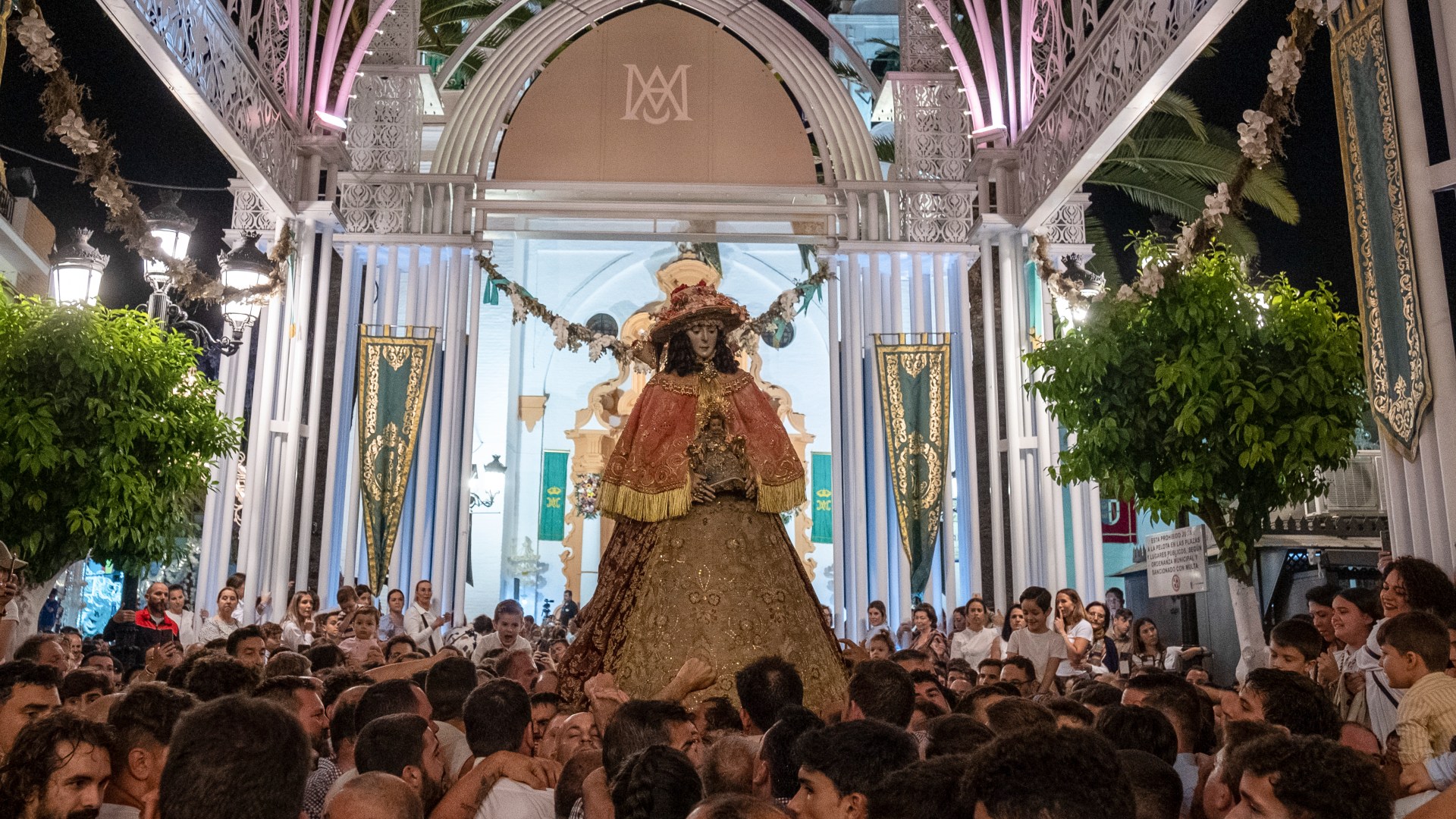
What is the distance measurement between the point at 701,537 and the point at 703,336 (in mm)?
1036

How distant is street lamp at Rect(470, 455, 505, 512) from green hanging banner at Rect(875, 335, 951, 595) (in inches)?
337

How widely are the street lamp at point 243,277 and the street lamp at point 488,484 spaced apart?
9392 millimetres

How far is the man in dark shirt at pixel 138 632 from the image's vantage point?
846 centimetres

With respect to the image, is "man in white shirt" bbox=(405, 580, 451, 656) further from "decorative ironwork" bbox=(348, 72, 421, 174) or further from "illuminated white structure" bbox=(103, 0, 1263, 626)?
"decorative ironwork" bbox=(348, 72, 421, 174)

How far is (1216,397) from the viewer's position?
25.8ft

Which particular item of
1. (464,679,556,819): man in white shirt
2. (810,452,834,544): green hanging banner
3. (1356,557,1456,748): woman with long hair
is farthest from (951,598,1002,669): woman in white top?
(810,452,834,544): green hanging banner

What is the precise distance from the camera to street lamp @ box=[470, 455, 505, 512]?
1941 centimetres

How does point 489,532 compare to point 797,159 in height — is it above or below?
below

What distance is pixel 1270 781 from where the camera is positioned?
8.27ft

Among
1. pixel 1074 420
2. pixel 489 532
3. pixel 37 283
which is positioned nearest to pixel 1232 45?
pixel 1074 420

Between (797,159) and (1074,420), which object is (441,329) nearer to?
(797,159)

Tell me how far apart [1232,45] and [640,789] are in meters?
12.9

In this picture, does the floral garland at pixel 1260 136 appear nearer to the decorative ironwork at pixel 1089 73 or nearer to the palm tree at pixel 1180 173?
the decorative ironwork at pixel 1089 73

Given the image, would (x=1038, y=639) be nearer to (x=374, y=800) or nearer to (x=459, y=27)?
(x=374, y=800)
